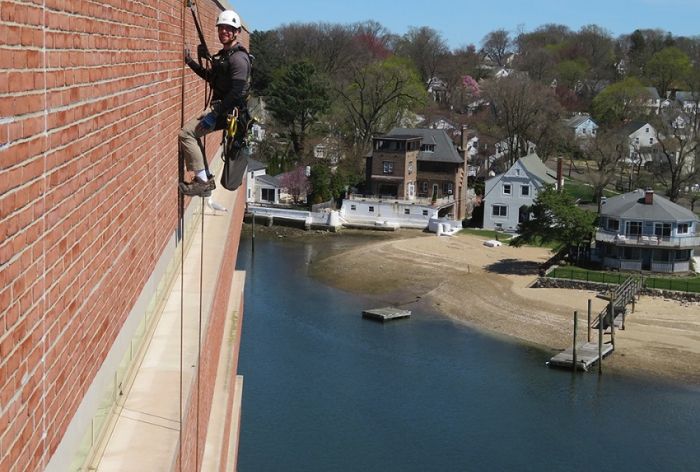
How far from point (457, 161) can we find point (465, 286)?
17.1 meters

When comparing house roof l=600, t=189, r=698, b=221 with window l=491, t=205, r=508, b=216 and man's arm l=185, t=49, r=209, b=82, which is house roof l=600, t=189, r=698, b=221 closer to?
window l=491, t=205, r=508, b=216

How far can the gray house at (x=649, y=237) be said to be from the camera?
40.9 metres

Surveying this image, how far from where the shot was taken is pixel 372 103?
67.2m

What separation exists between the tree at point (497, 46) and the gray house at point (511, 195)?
80.6m

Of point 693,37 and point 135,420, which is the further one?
point 693,37

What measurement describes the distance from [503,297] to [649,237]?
725cm

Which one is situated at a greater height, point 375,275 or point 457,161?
point 457,161

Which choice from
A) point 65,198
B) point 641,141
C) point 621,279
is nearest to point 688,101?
point 641,141

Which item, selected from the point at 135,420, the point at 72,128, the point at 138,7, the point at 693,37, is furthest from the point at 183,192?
the point at 693,37

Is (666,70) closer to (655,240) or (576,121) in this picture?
(576,121)

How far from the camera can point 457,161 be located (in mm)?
56281

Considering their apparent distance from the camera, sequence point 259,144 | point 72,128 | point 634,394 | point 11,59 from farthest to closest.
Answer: point 259,144
point 634,394
point 72,128
point 11,59

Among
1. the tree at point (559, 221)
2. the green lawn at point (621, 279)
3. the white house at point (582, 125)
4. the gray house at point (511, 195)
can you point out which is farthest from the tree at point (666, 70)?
the green lawn at point (621, 279)

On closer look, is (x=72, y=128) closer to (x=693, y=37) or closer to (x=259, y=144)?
(x=259, y=144)
